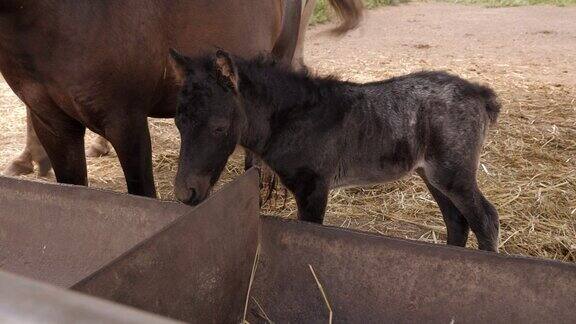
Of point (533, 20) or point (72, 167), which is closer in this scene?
point (72, 167)

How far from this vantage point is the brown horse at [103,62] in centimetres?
259

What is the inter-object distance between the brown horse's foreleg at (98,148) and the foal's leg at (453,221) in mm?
3286

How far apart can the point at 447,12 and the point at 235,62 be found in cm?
1100

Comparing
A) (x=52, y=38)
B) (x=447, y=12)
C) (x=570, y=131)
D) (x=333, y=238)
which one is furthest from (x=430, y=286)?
(x=447, y=12)

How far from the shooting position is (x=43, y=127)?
304 cm

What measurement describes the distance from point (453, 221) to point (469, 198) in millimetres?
365

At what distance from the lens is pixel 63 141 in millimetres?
3047

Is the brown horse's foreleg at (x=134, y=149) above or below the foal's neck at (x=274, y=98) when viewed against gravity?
below

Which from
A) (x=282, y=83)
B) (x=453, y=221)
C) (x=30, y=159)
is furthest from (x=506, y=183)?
(x=30, y=159)

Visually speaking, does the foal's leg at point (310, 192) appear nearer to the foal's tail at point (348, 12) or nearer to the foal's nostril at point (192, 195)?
the foal's nostril at point (192, 195)

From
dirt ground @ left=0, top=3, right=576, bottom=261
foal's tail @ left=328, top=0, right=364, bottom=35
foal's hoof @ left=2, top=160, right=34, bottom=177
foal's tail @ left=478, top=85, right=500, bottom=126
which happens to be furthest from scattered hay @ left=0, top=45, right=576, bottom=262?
foal's tail @ left=478, top=85, right=500, bottom=126

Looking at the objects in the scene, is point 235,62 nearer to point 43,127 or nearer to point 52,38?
point 52,38

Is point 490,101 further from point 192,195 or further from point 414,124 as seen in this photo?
point 192,195

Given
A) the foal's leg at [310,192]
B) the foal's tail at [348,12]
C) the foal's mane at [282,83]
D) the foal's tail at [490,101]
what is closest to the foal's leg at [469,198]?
the foal's tail at [490,101]
